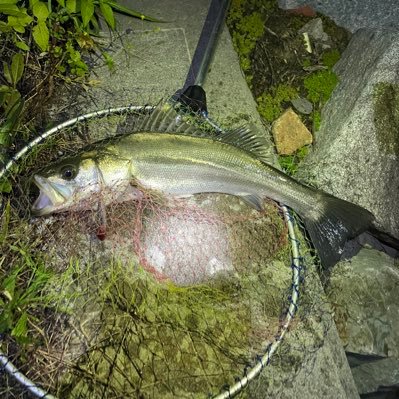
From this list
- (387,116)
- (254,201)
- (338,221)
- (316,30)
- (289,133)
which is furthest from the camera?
(316,30)

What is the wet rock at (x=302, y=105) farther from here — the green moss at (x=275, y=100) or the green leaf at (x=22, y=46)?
the green leaf at (x=22, y=46)

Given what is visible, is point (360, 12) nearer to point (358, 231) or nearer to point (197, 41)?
point (197, 41)

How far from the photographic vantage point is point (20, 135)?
3.69 metres

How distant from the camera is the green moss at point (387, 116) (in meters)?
4.05

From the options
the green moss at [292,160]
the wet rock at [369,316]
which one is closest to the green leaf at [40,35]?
the green moss at [292,160]

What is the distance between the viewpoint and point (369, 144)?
4.14m

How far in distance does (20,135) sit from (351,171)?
10.0 ft

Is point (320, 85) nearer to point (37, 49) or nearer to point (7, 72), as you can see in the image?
point (37, 49)

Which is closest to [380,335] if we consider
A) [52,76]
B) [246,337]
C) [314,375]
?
[314,375]

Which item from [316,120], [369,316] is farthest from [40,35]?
[369,316]

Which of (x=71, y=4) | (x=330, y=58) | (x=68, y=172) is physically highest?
(x=330, y=58)

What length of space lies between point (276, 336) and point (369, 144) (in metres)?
2.06

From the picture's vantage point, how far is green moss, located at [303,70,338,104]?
4.76m

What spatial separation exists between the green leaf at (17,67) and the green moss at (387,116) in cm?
320
